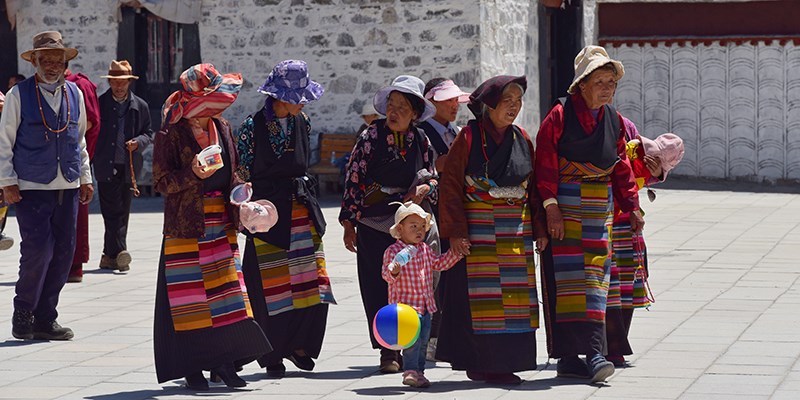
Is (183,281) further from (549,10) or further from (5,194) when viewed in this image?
(549,10)

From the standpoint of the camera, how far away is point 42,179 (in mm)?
8312

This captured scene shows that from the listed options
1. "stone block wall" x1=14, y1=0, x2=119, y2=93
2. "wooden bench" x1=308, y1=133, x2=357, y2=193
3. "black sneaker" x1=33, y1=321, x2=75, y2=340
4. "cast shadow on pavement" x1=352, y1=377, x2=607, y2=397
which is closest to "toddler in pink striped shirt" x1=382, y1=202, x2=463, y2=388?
"cast shadow on pavement" x1=352, y1=377, x2=607, y2=397

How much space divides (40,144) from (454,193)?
274 centimetres

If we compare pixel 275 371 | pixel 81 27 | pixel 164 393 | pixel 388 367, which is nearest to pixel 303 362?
pixel 275 371

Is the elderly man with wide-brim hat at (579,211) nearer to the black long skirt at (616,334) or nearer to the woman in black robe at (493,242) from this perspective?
the woman in black robe at (493,242)

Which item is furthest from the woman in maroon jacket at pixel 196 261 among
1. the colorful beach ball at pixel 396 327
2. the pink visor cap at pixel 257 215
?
the colorful beach ball at pixel 396 327

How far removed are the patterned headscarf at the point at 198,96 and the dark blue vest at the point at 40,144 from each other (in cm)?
176

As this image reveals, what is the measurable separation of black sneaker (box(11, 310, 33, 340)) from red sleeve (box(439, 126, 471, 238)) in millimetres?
2672

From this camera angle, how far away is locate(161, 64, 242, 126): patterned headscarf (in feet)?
22.2

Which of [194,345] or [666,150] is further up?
[666,150]

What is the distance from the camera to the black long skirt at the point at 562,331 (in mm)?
6863

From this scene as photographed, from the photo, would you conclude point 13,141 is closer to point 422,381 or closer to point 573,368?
point 422,381

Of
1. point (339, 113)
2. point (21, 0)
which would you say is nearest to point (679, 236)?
point (339, 113)

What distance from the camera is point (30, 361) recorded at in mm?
7605
